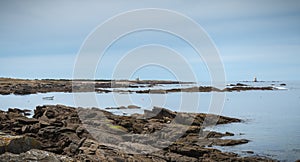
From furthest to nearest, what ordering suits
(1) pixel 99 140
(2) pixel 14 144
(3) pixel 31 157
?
(1) pixel 99 140 → (2) pixel 14 144 → (3) pixel 31 157

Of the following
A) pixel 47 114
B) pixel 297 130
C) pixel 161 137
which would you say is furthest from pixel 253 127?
pixel 47 114

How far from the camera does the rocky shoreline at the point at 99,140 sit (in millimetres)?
12461

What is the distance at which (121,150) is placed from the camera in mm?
16375

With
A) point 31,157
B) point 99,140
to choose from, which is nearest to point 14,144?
point 31,157

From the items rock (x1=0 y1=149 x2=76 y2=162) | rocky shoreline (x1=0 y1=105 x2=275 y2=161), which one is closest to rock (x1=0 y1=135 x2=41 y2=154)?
rocky shoreline (x1=0 y1=105 x2=275 y2=161)

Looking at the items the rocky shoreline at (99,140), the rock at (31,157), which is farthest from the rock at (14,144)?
the rock at (31,157)

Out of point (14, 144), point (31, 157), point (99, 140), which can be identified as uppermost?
point (14, 144)

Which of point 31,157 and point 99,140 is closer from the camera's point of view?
point 31,157

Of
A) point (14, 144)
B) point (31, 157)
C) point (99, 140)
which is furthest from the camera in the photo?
point (99, 140)

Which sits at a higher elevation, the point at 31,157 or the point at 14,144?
the point at 14,144

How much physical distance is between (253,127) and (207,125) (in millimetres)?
4672

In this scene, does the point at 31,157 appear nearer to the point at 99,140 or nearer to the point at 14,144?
the point at 14,144

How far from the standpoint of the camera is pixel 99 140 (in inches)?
773

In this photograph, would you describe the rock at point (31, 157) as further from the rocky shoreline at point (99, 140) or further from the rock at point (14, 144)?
the rock at point (14, 144)
